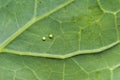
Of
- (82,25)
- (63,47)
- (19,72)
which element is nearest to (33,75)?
(19,72)

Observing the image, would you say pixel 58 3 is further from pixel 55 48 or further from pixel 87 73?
pixel 87 73

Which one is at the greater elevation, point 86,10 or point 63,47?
point 86,10

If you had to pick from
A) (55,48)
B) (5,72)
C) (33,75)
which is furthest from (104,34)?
(5,72)

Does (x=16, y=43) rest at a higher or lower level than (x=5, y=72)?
higher

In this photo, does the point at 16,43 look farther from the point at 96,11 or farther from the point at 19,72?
the point at 96,11

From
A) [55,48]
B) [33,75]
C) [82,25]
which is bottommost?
[33,75]

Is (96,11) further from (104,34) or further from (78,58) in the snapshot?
(78,58)
